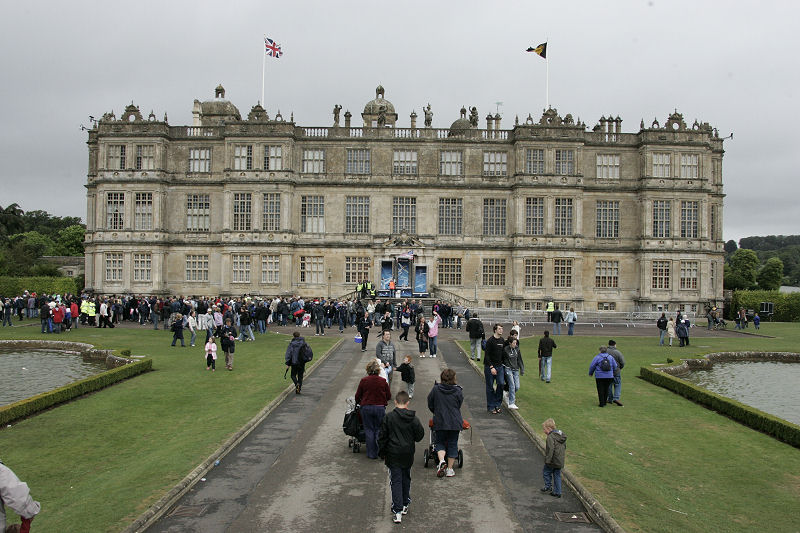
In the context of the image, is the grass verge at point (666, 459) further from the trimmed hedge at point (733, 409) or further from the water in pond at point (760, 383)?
the water in pond at point (760, 383)

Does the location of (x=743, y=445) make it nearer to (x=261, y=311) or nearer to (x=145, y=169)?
(x=261, y=311)

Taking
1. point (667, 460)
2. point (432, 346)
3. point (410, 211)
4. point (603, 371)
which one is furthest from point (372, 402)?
point (410, 211)

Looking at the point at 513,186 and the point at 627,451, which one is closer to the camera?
the point at 627,451

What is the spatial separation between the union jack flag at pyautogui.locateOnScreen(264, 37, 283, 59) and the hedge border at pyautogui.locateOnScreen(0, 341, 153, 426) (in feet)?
116

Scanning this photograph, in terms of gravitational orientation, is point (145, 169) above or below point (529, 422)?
above

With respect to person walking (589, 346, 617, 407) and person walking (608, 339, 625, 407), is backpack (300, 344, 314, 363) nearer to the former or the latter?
person walking (589, 346, 617, 407)

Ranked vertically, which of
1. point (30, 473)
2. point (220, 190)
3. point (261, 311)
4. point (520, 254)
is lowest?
point (30, 473)

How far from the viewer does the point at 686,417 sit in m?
19.4

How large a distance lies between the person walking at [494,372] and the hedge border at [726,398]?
7639mm

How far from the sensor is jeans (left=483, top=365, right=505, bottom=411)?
18.7 metres

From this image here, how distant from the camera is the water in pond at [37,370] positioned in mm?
21797

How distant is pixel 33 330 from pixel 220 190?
24.0 metres

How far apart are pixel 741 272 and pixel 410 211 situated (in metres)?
64.8


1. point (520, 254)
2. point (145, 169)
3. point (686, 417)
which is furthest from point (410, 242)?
point (686, 417)
